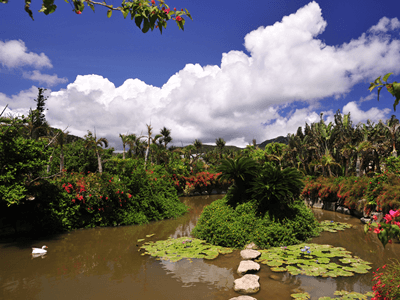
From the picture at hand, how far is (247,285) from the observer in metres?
4.78

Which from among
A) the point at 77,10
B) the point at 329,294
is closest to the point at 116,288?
the point at 329,294

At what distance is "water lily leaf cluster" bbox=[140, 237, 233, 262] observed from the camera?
262 inches

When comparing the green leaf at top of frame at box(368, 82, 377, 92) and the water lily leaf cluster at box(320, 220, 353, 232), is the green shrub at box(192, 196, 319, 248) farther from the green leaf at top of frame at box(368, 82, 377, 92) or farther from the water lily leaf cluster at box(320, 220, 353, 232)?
the green leaf at top of frame at box(368, 82, 377, 92)

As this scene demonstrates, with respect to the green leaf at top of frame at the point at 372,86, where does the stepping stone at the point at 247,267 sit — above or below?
below

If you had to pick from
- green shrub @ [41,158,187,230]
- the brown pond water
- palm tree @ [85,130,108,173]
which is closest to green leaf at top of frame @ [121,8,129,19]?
the brown pond water

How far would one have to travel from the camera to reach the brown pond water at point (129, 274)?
4773 millimetres

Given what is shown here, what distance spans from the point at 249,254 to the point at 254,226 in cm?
121

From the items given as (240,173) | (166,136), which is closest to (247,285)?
(240,173)

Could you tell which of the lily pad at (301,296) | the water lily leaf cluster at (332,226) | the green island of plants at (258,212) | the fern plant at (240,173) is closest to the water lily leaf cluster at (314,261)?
the green island of plants at (258,212)

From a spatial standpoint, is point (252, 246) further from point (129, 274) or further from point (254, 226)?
point (129, 274)

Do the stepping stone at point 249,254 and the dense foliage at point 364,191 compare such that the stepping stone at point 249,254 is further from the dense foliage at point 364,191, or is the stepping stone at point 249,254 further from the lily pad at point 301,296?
the dense foliage at point 364,191

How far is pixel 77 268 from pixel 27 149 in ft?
15.8

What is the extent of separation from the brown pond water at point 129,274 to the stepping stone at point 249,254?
0.66 ft

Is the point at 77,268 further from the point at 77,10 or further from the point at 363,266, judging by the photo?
the point at 363,266
